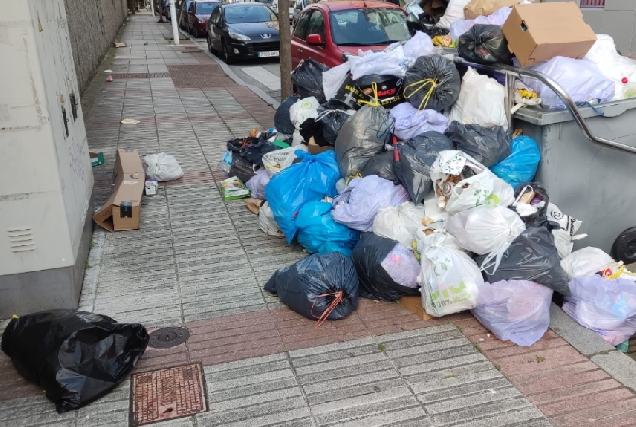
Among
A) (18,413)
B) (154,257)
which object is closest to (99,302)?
(154,257)

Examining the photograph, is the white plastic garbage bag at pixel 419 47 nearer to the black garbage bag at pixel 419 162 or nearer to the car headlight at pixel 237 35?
the black garbage bag at pixel 419 162

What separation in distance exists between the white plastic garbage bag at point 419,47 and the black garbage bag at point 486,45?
0.70m

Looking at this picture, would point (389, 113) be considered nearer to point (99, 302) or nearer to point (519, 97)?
point (519, 97)

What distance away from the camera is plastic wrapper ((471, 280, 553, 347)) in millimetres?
3408

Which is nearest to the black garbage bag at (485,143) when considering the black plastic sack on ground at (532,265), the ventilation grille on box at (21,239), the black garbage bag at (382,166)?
the black garbage bag at (382,166)

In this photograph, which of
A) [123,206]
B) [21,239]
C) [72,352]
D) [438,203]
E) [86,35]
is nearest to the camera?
[72,352]

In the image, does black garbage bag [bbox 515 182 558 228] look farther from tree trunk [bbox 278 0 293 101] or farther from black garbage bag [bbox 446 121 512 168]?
tree trunk [bbox 278 0 293 101]

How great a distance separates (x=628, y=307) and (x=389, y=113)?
240cm

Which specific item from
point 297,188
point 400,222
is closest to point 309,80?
point 297,188

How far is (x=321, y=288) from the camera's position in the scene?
370 cm

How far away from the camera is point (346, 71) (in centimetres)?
591

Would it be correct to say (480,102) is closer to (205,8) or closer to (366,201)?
(366,201)

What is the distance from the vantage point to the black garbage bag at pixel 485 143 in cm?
425

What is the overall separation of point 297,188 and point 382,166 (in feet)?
2.27
